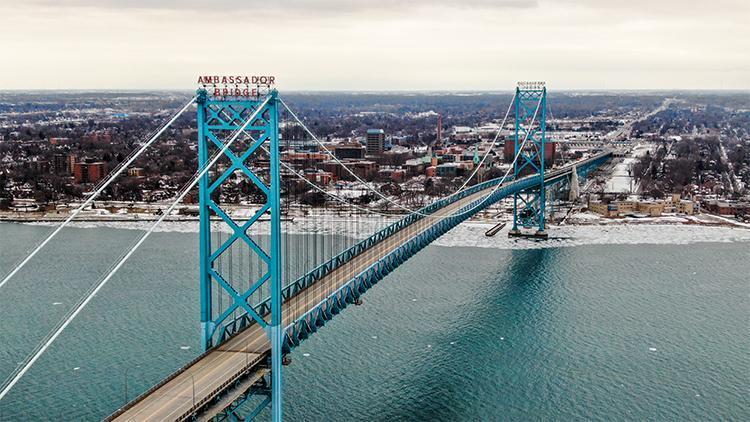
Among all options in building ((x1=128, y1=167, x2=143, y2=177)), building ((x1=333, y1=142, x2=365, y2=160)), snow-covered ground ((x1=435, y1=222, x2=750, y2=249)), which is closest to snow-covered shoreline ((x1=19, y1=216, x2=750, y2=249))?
snow-covered ground ((x1=435, y1=222, x2=750, y2=249))

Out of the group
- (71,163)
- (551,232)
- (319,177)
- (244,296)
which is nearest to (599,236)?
(551,232)

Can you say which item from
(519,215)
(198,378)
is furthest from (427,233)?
(519,215)

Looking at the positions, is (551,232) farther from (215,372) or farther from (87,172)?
(87,172)

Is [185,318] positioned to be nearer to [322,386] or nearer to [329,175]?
[322,386]

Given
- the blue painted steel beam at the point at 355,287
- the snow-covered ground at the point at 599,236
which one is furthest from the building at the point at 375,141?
the blue painted steel beam at the point at 355,287

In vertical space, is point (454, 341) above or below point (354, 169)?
below

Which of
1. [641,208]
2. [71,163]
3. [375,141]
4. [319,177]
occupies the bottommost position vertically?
[641,208]
